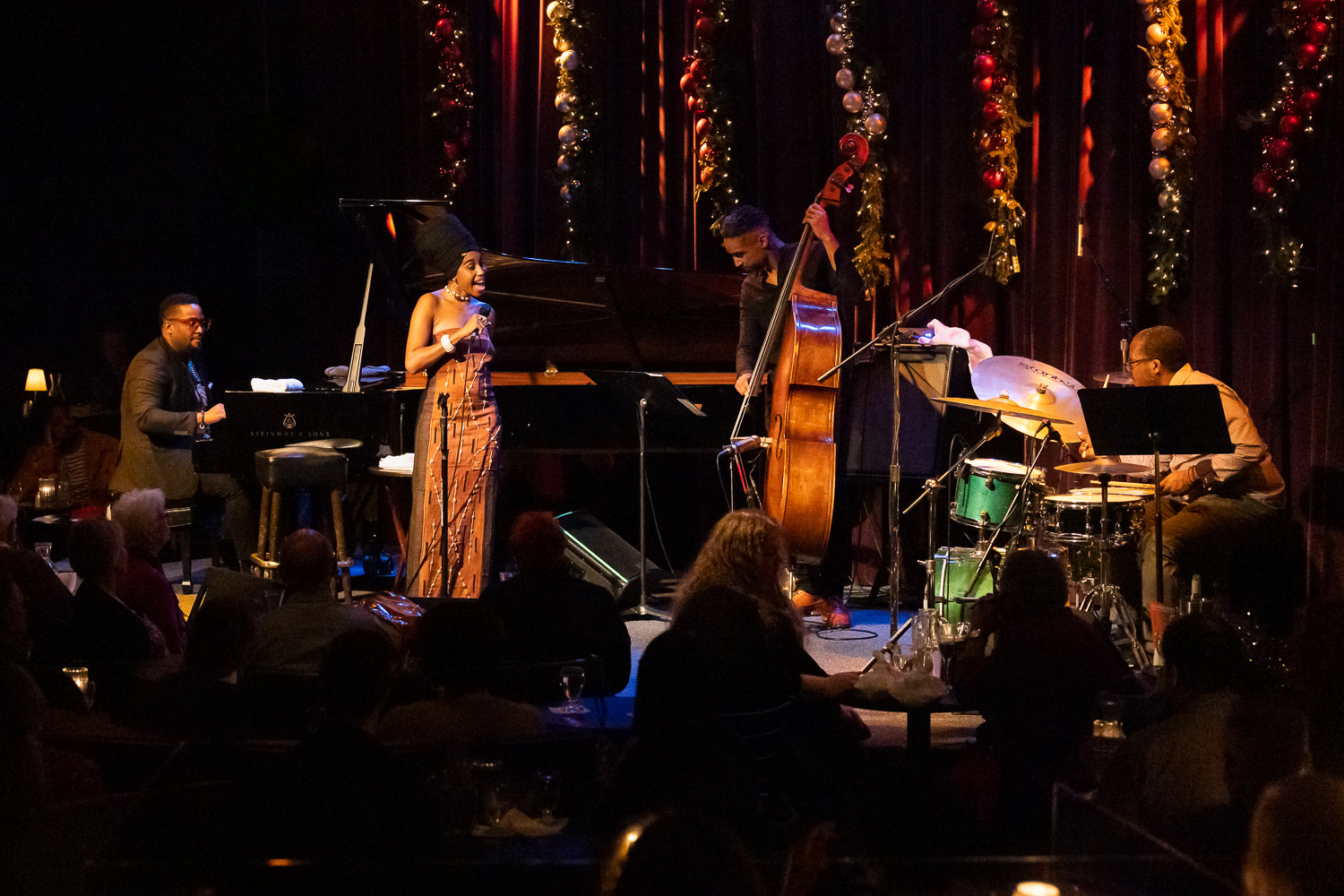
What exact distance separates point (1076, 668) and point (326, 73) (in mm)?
A: 8125

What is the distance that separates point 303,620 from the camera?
3443 mm

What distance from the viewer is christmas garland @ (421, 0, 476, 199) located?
8914mm

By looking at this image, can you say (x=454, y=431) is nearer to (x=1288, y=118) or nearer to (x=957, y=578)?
(x=957, y=578)

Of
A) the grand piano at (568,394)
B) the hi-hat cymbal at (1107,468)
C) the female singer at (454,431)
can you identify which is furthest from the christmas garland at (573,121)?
the hi-hat cymbal at (1107,468)

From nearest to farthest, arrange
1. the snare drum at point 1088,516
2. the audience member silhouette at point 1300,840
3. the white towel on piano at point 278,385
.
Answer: the audience member silhouette at point 1300,840 → the snare drum at point 1088,516 → the white towel on piano at point 278,385

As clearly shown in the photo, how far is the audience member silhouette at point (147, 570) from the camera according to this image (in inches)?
178

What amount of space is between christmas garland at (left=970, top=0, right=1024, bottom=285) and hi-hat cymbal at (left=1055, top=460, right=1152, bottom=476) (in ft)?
6.19

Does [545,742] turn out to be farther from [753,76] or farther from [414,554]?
[753,76]

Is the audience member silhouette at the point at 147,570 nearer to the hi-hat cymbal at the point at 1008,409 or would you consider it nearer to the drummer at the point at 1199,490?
the hi-hat cymbal at the point at 1008,409

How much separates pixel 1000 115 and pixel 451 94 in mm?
3847

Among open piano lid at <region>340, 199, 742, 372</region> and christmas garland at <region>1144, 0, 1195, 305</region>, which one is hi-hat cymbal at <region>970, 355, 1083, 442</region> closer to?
christmas garland at <region>1144, 0, 1195, 305</region>

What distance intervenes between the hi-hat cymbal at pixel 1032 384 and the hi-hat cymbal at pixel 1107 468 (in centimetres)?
16

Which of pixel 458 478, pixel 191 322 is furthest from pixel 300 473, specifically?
pixel 191 322

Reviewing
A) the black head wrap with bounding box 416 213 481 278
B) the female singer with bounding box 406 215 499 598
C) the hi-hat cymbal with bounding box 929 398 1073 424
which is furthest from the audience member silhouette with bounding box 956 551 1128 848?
the black head wrap with bounding box 416 213 481 278
